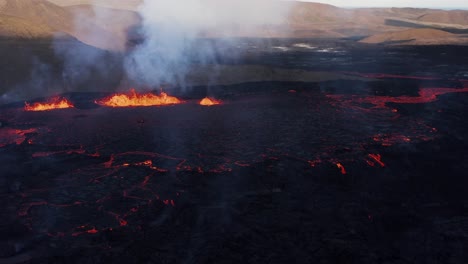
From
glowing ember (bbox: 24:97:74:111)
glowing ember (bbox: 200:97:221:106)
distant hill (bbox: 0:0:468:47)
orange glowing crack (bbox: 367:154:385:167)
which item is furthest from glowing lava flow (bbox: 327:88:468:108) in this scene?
distant hill (bbox: 0:0:468:47)

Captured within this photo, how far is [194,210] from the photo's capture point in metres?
14.0

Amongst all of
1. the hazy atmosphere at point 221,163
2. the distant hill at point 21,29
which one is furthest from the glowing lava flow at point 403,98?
the distant hill at point 21,29

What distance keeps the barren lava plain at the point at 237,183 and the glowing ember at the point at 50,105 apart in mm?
1031

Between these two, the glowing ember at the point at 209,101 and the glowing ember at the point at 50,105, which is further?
the glowing ember at the point at 209,101

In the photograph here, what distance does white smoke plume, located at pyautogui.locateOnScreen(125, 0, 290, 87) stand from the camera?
40.4 m

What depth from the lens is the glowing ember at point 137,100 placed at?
30383mm

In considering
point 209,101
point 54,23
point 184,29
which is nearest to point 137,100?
point 209,101

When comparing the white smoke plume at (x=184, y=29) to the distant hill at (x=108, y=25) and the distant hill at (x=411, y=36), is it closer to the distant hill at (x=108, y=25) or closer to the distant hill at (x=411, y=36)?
the distant hill at (x=108, y=25)

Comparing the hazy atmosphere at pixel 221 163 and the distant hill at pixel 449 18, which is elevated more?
the distant hill at pixel 449 18

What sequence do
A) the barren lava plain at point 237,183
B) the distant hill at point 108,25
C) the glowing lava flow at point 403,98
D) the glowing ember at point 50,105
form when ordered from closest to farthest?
the barren lava plain at point 237,183 < the glowing ember at point 50,105 < the glowing lava flow at point 403,98 < the distant hill at point 108,25

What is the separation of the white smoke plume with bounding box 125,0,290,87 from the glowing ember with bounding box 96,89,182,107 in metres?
5.58

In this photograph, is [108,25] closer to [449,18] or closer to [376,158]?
[376,158]

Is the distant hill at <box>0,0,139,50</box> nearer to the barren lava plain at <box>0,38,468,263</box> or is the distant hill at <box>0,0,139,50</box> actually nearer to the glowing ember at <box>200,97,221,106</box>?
the barren lava plain at <box>0,38,468,263</box>

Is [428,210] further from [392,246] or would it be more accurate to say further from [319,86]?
[319,86]
